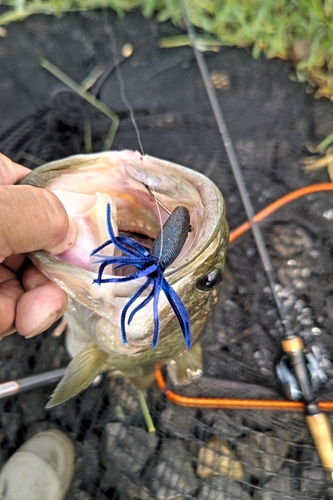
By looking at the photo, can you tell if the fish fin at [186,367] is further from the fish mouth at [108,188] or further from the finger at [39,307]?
the fish mouth at [108,188]

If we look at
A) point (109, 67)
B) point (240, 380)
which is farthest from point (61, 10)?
point (240, 380)

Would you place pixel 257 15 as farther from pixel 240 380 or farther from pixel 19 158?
pixel 240 380

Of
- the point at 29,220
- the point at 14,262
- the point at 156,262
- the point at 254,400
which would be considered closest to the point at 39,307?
the point at 14,262

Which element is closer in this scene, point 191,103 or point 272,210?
point 272,210

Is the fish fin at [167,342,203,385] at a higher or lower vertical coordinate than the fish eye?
lower

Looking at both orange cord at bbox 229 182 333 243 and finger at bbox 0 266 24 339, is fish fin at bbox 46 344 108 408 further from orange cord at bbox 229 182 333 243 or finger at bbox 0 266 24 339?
orange cord at bbox 229 182 333 243

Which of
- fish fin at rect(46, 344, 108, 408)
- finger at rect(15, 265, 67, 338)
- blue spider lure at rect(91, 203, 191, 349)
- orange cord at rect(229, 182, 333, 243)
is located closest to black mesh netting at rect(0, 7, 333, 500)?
orange cord at rect(229, 182, 333, 243)

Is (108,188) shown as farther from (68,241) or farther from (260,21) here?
(260,21)
